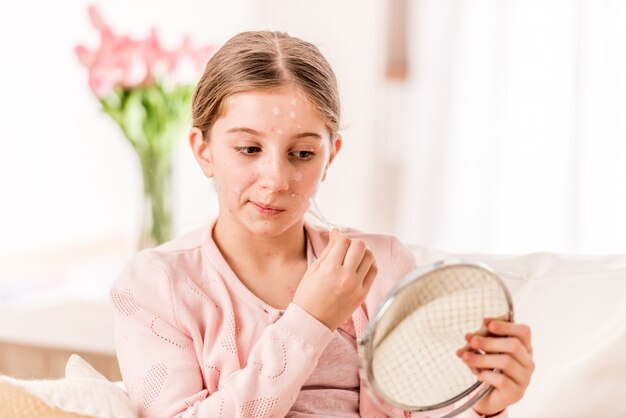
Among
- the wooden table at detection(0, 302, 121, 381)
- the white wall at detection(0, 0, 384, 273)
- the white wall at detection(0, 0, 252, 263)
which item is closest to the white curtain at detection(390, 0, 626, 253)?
the white wall at detection(0, 0, 384, 273)

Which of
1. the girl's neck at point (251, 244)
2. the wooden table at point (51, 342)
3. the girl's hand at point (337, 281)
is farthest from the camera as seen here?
the wooden table at point (51, 342)

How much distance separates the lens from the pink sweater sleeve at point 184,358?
3.43 feet

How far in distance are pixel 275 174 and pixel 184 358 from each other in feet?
0.83

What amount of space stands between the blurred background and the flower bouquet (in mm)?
832

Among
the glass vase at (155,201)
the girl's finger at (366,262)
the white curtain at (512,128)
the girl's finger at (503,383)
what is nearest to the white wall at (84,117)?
the white curtain at (512,128)

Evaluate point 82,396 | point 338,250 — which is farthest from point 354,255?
point 82,396

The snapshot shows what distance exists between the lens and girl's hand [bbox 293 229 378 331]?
1036mm

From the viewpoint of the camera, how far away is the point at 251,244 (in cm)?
125

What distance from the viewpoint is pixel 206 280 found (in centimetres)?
122

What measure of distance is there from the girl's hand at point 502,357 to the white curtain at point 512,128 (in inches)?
78.5

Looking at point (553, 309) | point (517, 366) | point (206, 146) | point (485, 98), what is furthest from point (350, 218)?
point (517, 366)

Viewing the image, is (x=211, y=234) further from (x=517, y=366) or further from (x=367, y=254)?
(x=517, y=366)

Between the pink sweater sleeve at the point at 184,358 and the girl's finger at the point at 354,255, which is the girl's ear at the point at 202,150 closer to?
the pink sweater sleeve at the point at 184,358

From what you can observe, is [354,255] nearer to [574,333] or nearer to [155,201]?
[574,333]
